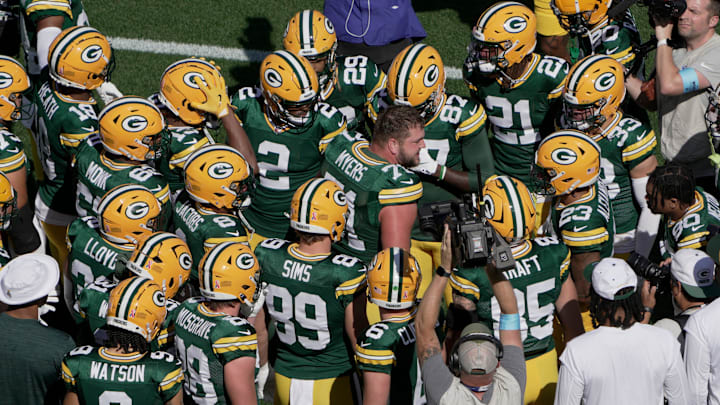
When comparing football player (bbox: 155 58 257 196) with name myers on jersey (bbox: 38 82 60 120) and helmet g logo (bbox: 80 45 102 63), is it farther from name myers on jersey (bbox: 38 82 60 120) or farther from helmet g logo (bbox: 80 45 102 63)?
name myers on jersey (bbox: 38 82 60 120)

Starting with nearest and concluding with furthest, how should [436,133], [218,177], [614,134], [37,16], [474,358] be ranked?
[474,358] → [218,177] → [614,134] → [436,133] → [37,16]

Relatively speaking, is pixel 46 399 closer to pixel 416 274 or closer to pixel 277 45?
pixel 416 274

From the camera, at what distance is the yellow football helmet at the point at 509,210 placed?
5922 millimetres

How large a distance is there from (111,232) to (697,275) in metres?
4.18

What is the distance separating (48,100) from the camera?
7.73 metres

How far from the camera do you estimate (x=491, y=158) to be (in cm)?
773

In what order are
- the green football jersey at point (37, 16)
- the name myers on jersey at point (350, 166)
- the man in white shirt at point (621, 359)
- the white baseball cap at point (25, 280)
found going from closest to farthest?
the man in white shirt at point (621, 359)
the white baseball cap at point (25, 280)
the name myers on jersey at point (350, 166)
the green football jersey at point (37, 16)

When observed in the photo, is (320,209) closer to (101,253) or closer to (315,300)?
(315,300)

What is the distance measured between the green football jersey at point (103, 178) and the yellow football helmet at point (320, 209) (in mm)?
1342

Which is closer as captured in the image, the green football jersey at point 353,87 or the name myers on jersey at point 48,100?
the name myers on jersey at point 48,100

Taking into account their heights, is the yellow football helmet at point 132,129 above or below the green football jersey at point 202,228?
above

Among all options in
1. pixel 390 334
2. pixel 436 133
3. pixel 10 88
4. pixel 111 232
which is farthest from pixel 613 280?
pixel 10 88

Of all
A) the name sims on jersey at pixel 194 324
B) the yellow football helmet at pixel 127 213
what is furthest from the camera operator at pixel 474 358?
the yellow football helmet at pixel 127 213

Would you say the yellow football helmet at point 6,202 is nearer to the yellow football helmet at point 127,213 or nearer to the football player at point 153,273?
the yellow football helmet at point 127,213
